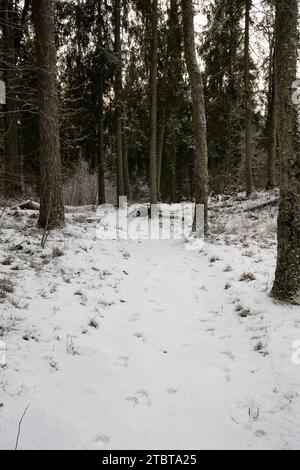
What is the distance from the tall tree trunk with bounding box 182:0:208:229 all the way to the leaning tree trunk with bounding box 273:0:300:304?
573 centimetres

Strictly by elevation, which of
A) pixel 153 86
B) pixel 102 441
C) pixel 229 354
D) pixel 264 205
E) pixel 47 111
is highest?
pixel 153 86

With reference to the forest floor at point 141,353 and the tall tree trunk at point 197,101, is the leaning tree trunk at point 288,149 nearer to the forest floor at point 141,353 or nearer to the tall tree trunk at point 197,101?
the forest floor at point 141,353

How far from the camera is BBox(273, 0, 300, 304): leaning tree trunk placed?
555cm

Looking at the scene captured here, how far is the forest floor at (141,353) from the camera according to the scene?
350cm

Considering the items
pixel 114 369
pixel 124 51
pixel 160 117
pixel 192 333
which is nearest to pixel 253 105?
pixel 160 117

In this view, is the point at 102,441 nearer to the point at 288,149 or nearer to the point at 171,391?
the point at 171,391

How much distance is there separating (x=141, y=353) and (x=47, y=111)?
6727 mm

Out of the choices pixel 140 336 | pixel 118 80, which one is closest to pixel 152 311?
pixel 140 336

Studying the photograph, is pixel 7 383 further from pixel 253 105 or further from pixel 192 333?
pixel 253 105

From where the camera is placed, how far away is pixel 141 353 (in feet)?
16.1

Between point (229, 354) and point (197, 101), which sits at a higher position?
point (197, 101)
